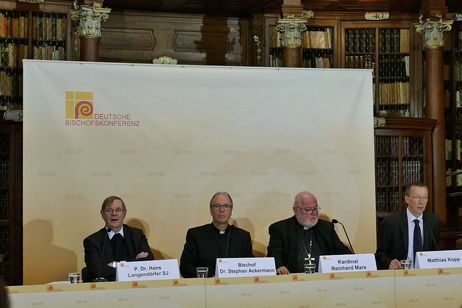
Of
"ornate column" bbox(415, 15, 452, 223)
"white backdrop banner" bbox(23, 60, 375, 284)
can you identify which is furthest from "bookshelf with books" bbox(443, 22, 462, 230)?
"white backdrop banner" bbox(23, 60, 375, 284)

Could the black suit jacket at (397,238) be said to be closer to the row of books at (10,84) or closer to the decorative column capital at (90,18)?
the decorative column capital at (90,18)

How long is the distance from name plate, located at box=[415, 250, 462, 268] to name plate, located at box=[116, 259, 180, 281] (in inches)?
59.1

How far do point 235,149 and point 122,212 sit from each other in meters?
1.26

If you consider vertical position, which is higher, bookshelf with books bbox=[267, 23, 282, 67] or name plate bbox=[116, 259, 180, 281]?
bookshelf with books bbox=[267, 23, 282, 67]

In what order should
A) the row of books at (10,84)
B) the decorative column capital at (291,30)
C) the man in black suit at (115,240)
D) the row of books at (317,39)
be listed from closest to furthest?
the man in black suit at (115,240)
the decorative column capital at (291,30)
the row of books at (10,84)
the row of books at (317,39)

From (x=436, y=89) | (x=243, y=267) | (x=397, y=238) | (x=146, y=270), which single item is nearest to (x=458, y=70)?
(x=436, y=89)

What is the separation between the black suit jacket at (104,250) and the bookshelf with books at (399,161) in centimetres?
336

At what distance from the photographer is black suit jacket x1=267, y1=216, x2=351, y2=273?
5.40 metres

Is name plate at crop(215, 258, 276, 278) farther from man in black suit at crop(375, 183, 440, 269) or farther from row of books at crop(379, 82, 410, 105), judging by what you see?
row of books at crop(379, 82, 410, 105)

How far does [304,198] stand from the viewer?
5414 millimetres

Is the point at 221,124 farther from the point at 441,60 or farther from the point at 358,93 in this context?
the point at 441,60

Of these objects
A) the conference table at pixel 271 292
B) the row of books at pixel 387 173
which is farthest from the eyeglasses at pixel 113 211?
the row of books at pixel 387 173

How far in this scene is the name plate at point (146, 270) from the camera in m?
4.11

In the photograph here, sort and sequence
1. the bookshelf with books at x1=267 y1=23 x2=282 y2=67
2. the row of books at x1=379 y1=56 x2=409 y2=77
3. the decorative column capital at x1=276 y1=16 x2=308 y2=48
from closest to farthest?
the decorative column capital at x1=276 y1=16 x2=308 y2=48, the bookshelf with books at x1=267 y1=23 x2=282 y2=67, the row of books at x1=379 y1=56 x2=409 y2=77
